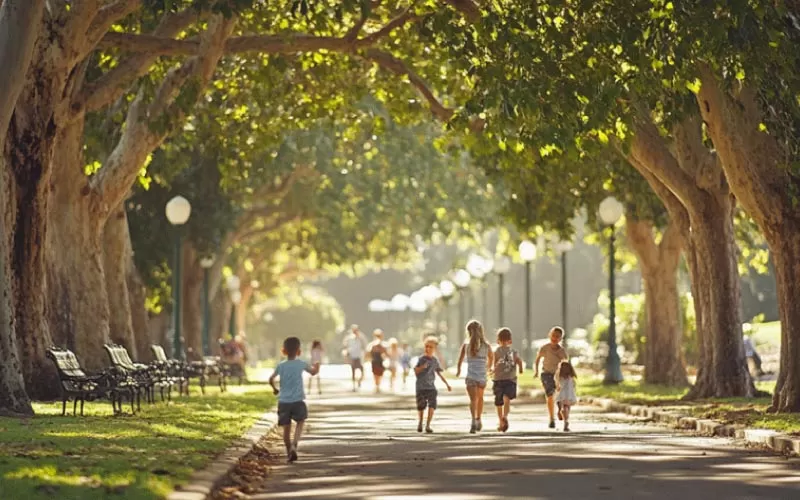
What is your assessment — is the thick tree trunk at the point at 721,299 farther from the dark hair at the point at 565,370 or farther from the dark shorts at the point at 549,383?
the dark hair at the point at 565,370

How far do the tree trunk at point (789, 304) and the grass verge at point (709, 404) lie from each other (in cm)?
42

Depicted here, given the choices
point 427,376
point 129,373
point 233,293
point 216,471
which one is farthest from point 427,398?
point 233,293

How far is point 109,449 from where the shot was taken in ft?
56.5

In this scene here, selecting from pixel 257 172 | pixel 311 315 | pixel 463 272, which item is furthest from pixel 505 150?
pixel 311 315

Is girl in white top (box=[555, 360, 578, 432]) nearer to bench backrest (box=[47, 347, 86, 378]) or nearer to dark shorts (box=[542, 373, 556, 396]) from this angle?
dark shorts (box=[542, 373, 556, 396])

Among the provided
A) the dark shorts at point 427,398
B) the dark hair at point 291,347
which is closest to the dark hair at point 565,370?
the dark shorts at point 427,398

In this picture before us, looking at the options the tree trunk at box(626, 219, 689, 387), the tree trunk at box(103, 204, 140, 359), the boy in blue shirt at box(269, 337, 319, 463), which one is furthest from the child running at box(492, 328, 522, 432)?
the tree trunk at box(626, 219, 689, 387)

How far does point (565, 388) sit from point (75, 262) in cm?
1014

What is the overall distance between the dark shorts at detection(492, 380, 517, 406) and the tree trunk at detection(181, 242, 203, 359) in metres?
28.7

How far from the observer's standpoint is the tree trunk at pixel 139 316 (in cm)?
4262

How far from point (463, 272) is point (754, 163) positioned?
152 feet

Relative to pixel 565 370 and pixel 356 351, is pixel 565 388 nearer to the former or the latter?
pixel 565 370

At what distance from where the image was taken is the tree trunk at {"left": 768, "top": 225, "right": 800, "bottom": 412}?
2480cm

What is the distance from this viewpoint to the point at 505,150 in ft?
90.0
